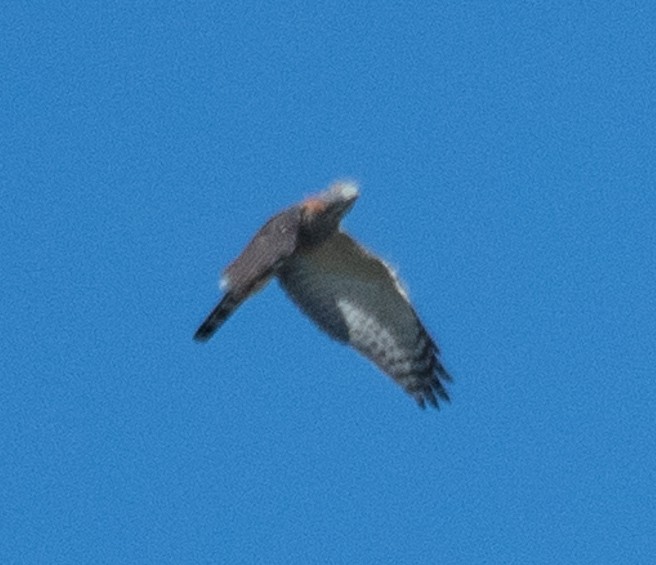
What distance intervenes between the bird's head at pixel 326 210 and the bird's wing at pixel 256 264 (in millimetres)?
84

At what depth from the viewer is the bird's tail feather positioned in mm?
18094

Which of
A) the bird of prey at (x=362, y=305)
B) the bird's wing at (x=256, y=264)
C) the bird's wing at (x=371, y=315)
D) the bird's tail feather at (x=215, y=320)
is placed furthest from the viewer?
the bird's wing at (x=371, y=315)

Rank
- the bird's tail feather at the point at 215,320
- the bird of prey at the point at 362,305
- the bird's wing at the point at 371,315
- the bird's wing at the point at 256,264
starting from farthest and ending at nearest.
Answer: the bird's wing at the point at 371,315 → the bird of prey at the point at 362,305 → the bird's tail feather at the point at 215,320 → the bird's wing at the point at 256,264

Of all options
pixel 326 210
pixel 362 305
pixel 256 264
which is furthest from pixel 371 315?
pixel 256 264

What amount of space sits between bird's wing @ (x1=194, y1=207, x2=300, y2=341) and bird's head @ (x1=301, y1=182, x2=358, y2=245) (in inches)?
3.3

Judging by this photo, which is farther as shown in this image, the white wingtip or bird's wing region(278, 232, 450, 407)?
bird's wing region(278, 232, 450, 407)

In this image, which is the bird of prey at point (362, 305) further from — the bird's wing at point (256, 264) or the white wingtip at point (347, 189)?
the white wingtip at point (347, 189)

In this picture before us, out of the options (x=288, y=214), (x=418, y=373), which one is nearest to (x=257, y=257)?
(x=288, y=214)

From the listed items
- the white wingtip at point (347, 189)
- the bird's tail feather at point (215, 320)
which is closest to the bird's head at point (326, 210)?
the white wingtip at point (347, 189)

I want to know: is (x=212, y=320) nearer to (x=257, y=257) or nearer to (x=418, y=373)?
(x=257, y=257)

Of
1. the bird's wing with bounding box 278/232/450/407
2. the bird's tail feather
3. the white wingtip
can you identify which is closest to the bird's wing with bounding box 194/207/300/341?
the bird's tail feather

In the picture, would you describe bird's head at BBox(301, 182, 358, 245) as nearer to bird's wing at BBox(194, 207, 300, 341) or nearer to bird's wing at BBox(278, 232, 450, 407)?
bird's wing at BBox(194, 207, 300, 341)

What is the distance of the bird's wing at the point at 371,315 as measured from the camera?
62.4 feet

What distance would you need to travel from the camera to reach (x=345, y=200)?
59.6 feet
